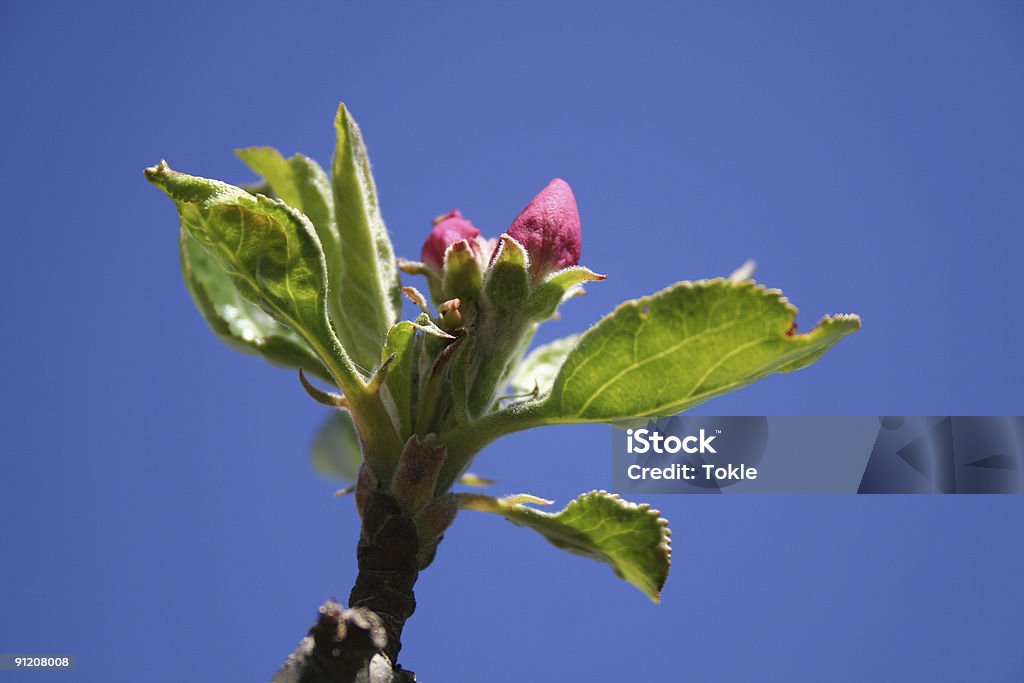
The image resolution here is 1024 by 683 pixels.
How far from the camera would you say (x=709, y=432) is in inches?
89.4

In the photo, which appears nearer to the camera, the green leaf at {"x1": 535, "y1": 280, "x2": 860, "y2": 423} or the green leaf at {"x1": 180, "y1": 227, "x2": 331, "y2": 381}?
the green leaf at {"x1": 535, "y1": 280, "x2": 860, "y2": 423}

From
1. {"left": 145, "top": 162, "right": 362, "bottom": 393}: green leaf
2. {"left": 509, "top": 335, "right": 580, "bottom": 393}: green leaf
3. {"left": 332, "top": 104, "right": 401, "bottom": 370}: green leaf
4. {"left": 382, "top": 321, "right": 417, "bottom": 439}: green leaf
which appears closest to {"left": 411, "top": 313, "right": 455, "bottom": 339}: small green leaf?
{"left": 382, "top": 321, "right": 417, "bottom": 439}: green leaf

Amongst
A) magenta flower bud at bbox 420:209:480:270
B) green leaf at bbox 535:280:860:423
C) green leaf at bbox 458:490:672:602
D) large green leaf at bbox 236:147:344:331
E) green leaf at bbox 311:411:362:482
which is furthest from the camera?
green leaf at bbox 311:411:362:482

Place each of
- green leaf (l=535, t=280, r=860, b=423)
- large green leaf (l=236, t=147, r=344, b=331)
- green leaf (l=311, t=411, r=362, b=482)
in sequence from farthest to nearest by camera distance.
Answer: green leaf (l=311, t=411, r=362, b=482)
large green leaf (l=236, t=147, r=344, b=331)
green leaf (l=535, t=280, r=860, b=423)

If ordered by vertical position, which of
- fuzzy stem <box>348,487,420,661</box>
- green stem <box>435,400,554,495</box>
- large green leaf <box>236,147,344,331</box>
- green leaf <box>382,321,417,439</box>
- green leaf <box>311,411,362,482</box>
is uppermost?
large green leaf <box>236,147,344,331</box>

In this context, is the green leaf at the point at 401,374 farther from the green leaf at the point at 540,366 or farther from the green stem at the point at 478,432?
the green leaf at the point at 540,366

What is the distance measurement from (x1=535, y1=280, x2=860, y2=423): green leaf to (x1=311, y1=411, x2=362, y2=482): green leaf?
76cm

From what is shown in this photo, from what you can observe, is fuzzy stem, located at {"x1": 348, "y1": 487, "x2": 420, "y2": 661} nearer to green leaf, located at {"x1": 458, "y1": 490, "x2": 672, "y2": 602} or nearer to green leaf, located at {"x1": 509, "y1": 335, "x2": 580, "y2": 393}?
green leaf, located at {"x1": 458, "y1": 490, "x2": 672, "y2": 602}

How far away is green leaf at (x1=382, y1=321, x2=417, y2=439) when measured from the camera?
150cm

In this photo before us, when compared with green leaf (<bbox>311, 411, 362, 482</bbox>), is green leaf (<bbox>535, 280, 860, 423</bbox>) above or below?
below

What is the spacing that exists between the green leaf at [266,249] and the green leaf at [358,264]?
8.8 inches

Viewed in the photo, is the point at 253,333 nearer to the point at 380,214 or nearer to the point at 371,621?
the point at 380,214

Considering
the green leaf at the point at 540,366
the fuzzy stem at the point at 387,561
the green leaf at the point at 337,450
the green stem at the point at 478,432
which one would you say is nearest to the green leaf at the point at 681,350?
the green stem at the point at 478,432

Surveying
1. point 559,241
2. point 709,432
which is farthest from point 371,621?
point 709,432
